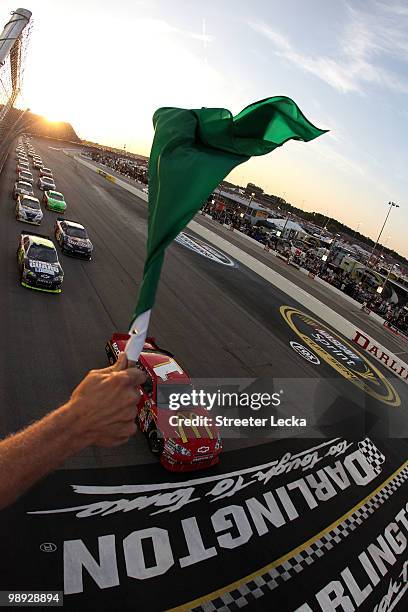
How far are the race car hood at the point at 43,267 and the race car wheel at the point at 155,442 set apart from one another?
850 cm

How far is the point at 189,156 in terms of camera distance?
8.43ft

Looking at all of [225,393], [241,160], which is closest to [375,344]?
[225,393]

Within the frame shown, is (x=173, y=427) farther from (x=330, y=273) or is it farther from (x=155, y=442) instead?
(x=330, y=273)

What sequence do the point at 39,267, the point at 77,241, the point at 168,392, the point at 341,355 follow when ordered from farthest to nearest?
the point at 341,355, the point at 77,241, the point at 39,267, the point at 168,392

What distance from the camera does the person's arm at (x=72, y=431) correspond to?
209 centimetres

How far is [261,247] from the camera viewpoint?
162ft

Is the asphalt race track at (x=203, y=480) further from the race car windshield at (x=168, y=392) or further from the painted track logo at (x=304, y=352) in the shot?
the race car windshield at (x=168, y=392)

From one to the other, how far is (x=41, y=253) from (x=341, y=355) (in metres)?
15.2

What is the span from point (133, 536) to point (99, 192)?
47.5 meters

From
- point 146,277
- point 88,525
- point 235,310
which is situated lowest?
point 88,525

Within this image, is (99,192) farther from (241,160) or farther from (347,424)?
(241,160)

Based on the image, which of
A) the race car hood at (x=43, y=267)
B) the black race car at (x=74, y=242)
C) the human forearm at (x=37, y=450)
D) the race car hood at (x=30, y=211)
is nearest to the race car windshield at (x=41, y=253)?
the race car hood at (x=43, y=267)

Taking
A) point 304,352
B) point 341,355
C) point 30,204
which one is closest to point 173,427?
point 304,352

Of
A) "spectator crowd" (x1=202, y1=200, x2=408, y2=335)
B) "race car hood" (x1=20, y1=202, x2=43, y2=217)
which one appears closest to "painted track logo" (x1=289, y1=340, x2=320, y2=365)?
"race car hood" (x1=20, y1=202, x2=43, y2=217)
